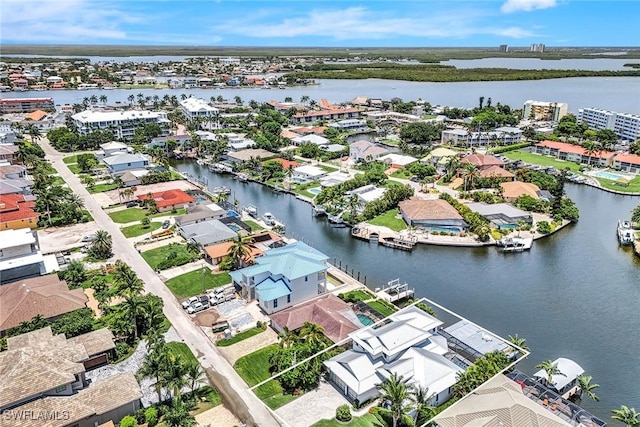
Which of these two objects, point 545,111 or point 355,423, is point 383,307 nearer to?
point 355,423

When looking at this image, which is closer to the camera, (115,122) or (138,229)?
(138,229)

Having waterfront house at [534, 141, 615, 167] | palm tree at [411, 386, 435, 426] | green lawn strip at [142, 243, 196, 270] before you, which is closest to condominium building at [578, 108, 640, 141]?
waterfront house at [534, 141, 615, 167]

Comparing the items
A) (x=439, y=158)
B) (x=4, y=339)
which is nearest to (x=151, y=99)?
(x=439, y=158)

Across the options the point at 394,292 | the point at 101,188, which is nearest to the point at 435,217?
the point at 394,292

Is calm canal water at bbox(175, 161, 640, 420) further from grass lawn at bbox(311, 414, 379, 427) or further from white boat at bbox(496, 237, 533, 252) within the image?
grass lawn at bbox(311, 414, 379, 427)

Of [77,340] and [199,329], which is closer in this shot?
[77,340]

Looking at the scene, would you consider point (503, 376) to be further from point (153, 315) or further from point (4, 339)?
point (4, 339)
